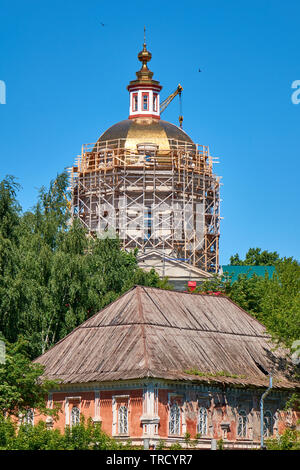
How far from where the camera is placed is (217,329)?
50.4m

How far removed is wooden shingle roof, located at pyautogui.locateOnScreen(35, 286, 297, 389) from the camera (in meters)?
45.1

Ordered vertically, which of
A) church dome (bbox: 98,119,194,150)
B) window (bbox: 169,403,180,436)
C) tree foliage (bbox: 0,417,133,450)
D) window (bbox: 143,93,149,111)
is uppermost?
window (bbox: 143,93,149,111)

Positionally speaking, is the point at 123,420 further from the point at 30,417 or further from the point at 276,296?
the point at 276,296

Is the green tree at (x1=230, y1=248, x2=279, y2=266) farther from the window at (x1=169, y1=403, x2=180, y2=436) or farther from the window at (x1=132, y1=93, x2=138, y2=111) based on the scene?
the window at (x1=169, y1=403, x2=180, y2=436)

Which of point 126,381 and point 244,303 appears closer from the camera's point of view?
point 126,381

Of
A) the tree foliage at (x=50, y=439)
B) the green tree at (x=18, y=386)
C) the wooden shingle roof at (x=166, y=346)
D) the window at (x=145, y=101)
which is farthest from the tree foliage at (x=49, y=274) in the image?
the window at (x=145, y=101)

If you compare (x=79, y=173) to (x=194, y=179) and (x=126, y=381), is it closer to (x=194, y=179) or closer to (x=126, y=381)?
(x=194, y=179)

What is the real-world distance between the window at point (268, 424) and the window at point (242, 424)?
127 cm

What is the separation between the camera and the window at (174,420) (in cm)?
4441

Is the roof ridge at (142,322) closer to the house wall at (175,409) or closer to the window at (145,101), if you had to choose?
the house wall at (175,409)

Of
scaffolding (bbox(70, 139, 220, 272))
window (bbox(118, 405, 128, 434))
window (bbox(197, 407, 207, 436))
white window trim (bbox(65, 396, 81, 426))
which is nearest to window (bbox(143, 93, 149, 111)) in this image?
scaffolding (bbox(70, 139, 220, 272))

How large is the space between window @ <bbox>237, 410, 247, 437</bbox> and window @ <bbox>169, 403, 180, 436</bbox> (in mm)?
3651
